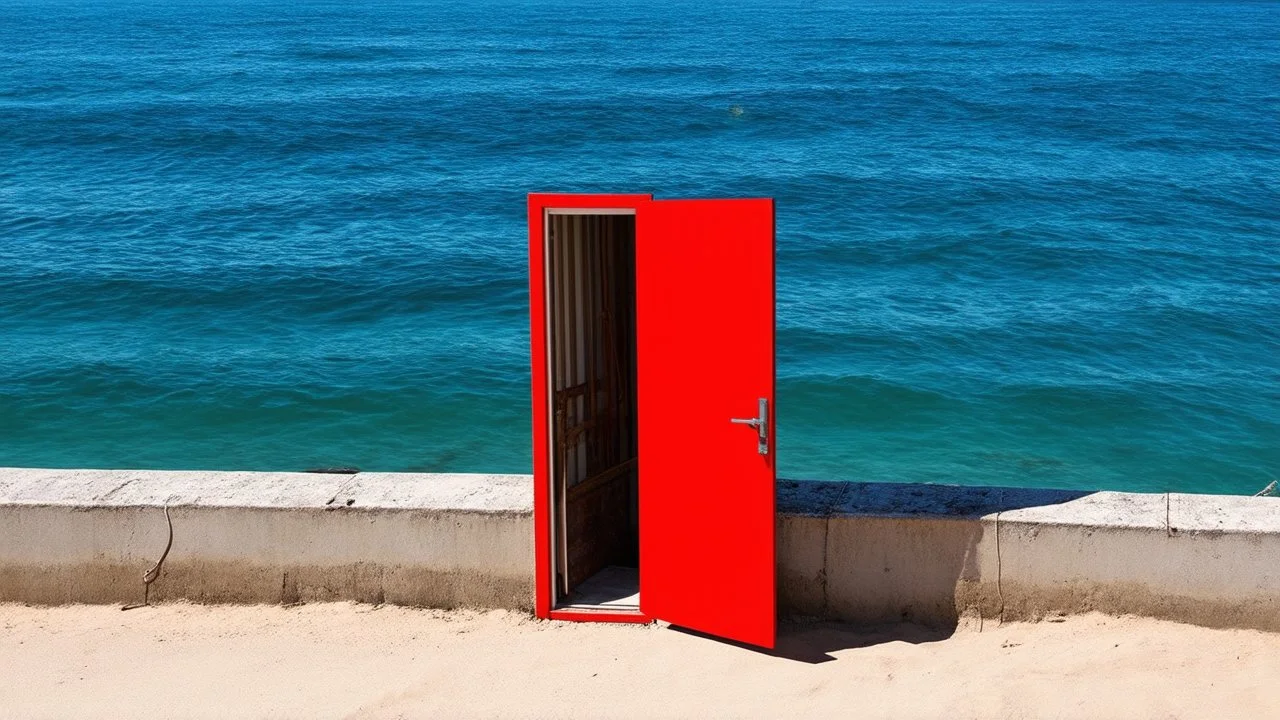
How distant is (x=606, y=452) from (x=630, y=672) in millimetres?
1617

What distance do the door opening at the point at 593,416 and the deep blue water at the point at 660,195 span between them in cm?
748

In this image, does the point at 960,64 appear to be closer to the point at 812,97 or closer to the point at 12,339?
the point at 812,97

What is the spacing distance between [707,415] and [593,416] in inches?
48.8

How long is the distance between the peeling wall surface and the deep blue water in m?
7.88

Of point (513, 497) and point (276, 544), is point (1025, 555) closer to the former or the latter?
point (513, 497)

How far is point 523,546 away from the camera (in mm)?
6242

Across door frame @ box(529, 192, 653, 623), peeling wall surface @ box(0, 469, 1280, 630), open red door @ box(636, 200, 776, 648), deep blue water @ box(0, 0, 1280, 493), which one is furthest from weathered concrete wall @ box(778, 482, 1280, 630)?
deep blue water @ box(0, 0, 1280, 493)

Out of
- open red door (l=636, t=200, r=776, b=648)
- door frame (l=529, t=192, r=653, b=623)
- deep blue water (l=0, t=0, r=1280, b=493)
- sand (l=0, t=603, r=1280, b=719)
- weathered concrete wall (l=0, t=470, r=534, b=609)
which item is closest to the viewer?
sand (l=0, t=603, r=1280, b=719)

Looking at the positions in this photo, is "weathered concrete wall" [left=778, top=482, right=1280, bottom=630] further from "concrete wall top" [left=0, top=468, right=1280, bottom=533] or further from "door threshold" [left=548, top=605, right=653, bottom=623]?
"door threshold" [left=548, top=605, right=653, bottom=623]

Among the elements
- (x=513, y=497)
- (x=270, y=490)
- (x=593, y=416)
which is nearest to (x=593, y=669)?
(x=513, y=497)

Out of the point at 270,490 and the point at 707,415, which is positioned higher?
the point at 707,415

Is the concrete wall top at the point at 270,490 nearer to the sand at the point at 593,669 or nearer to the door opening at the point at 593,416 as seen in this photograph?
the door opening at the point at 593,416

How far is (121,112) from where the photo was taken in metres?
33.5

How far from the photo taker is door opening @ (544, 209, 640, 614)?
635cm
